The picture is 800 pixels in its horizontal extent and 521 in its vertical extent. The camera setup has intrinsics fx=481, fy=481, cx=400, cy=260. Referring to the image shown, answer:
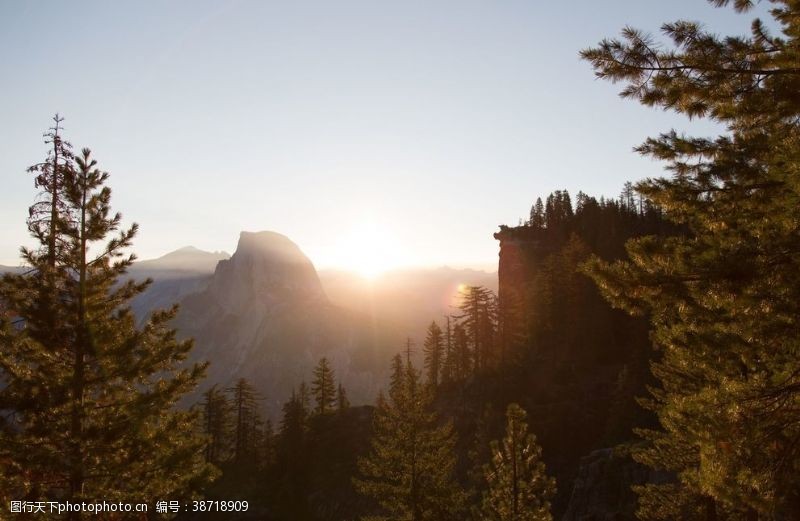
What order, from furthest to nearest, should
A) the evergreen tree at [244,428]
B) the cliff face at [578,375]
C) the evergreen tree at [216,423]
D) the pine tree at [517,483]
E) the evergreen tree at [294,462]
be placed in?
the evergreen tree at [244,428]
the evergreen tree at [216,423]
the evergreen tree at [294,462]
the cliff face at [578,375]
the pine tree at [517,483]

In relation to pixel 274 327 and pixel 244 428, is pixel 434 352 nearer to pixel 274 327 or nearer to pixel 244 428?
pixel 244 428

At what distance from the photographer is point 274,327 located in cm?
14288

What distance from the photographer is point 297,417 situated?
50.3 m

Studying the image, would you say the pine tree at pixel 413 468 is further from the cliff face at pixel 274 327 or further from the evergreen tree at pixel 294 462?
the cliff face at pixel 274 327

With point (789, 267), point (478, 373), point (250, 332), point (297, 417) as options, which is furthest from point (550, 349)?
point (250, 332)

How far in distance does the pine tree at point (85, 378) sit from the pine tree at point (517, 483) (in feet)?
36.6

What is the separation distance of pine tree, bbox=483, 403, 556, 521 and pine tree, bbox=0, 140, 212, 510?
11.1m

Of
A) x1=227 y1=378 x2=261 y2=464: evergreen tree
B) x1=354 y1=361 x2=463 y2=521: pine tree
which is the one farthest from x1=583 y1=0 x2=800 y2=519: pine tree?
x1=227 y1=378 x2=261 y2=464: evergreen tree

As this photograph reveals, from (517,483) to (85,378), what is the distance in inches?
582

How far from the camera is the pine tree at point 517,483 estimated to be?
1780cm

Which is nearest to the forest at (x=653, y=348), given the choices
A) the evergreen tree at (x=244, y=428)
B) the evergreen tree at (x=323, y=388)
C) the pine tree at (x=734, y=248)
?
the pine tree at (x=734, y=248)

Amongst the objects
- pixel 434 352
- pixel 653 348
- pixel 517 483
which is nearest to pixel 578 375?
pixel 434 352

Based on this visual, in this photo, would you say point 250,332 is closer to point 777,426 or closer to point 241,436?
point 241,436

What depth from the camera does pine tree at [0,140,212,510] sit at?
34.9ft
